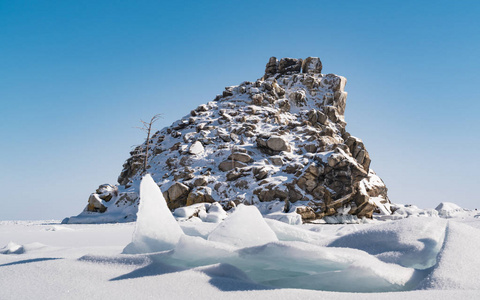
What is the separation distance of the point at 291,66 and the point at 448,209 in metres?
20.6

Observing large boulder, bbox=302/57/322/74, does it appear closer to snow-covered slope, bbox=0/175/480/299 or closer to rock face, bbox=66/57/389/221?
rock face, bbox=66/57/389/221

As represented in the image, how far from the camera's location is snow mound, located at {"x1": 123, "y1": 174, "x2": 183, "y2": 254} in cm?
228

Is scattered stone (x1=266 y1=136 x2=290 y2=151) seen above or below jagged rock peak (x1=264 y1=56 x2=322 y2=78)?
below

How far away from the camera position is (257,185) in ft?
48.3

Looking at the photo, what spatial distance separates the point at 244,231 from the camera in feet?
7.80

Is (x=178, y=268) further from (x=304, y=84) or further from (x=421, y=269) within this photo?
(x=304, y=84)

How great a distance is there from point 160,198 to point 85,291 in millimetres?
984

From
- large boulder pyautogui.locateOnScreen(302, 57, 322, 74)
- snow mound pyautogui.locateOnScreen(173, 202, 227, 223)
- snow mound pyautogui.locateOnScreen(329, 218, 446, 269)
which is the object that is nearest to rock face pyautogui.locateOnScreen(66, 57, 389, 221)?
snow mound pyautogui.locateOnScreen(173, 202, 227, 223)

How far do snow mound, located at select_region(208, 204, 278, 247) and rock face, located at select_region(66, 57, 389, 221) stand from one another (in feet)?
36.2

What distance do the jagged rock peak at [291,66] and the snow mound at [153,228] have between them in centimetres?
A: 3036

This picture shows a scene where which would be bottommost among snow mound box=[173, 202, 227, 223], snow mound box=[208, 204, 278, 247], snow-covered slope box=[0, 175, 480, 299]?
snow mound box=[173, 202, 227, 223]

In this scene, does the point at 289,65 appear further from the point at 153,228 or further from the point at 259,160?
the point at 153,228

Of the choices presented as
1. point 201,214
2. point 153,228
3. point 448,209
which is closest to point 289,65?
point 448,209

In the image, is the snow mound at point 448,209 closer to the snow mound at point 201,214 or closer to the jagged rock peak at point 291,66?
the snow mound at point 201,214
